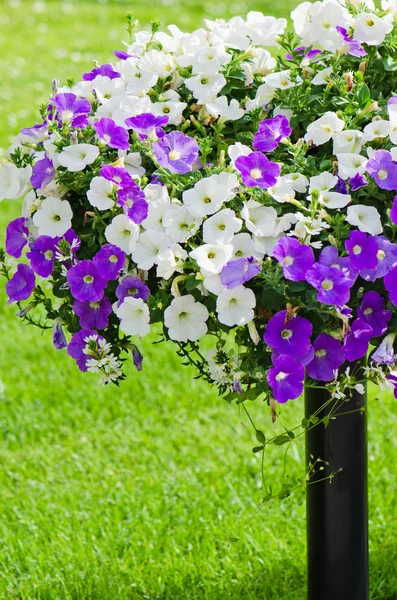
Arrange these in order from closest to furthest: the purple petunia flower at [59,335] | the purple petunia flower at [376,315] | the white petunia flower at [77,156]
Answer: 1. the purple petunia flower at [376,315]
2. the white petunia flower at [77,156]
3. the purple petunia flower at [59,335]

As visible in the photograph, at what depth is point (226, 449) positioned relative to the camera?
3424 millimetres

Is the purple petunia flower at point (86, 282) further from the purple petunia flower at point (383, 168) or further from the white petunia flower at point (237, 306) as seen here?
the purple petunia flower at point (383, 168)

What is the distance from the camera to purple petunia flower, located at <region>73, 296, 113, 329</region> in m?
1.70

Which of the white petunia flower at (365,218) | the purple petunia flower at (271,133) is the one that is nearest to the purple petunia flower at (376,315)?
the white petunia flower at (365,218)

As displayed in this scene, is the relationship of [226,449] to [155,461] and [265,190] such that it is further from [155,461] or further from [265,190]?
[265,190]

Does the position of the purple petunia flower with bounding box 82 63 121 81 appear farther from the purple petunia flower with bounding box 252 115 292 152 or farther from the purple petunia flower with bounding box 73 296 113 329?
the purple petunia flower with bounding box 73 296 113 329

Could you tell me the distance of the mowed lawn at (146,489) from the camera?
265cm

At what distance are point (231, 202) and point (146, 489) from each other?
5.83 feet

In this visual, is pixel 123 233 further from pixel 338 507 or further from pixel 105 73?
pixel 338 507

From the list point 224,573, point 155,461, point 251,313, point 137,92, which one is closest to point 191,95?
point 137,92

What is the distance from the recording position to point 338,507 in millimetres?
2059

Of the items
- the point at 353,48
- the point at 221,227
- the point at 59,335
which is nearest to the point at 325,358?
the point at 221,227

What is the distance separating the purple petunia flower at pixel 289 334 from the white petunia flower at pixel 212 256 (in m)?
0.12

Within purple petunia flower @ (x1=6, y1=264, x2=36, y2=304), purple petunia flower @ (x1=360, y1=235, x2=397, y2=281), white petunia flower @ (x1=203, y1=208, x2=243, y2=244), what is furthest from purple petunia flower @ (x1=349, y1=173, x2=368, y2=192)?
purple petunia flower @ (x1=6, y1=264, x2=36, y2=304)
